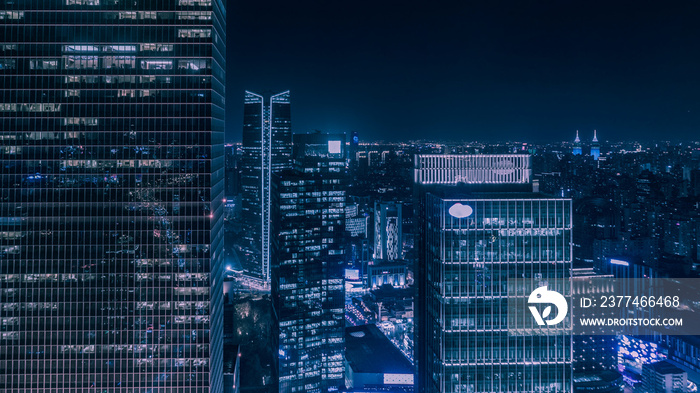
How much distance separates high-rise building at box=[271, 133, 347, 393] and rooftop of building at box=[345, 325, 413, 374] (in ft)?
14.4

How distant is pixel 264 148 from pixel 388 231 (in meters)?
47.6

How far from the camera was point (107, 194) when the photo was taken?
58.4m

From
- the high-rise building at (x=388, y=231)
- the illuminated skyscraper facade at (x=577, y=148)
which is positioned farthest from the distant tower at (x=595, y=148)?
the high-rise building at (x=388, y=231)

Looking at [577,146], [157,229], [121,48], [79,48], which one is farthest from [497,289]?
[577,146]

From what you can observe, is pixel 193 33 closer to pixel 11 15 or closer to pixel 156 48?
pixel 156 48

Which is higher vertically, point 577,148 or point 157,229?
point 577,148

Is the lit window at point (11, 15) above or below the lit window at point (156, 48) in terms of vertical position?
above

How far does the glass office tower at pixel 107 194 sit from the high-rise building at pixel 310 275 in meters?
52.1

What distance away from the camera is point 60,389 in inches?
2265

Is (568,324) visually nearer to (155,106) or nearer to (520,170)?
(520,170)

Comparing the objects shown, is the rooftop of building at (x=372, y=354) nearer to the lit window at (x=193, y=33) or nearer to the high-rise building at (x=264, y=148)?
the high-rise building at (x=264, y=148)

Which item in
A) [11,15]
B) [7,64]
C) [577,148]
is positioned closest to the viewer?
[11,15]

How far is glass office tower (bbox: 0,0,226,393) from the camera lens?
5781cm

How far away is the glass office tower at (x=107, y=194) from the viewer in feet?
190
